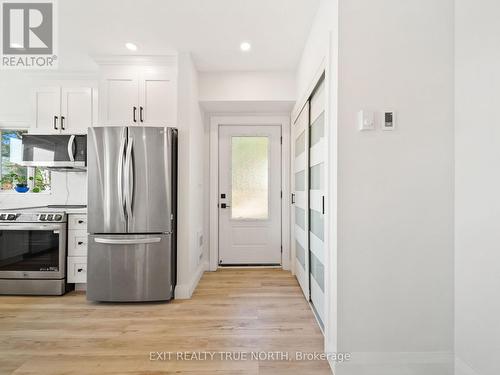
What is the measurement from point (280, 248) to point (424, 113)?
108 inches

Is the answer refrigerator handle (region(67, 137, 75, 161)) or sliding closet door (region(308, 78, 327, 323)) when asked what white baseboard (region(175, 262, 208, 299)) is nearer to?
sliding closet door (region(308, 78, 327, 323))

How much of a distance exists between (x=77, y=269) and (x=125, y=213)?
1.01 m

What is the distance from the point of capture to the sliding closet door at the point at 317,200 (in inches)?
85.4

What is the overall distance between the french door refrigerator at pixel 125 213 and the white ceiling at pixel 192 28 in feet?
2.99

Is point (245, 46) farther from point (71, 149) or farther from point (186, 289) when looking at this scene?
point (186, 289)

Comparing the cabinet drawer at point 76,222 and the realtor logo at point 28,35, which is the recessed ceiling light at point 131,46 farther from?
the cabinet drawer at point 76,222

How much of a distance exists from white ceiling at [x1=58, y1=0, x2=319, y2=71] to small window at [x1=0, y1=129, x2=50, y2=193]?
1.51 metres

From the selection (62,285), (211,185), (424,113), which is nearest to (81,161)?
(62,285)

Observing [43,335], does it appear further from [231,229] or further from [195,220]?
[231,229]

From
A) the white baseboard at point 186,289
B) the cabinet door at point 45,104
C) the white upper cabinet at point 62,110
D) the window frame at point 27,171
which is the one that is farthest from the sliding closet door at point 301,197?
the window frame at point 27,171

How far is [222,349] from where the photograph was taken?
1925 millimetres

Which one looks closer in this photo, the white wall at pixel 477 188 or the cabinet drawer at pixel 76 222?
the white wall at pixel 477 188

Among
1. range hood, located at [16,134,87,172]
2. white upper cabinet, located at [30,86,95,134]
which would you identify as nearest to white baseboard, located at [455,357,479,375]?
range hood, located at [16,134,87,172]

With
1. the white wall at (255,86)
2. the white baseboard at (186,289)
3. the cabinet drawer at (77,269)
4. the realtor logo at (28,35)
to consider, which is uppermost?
the realtor logo at (28,35)
